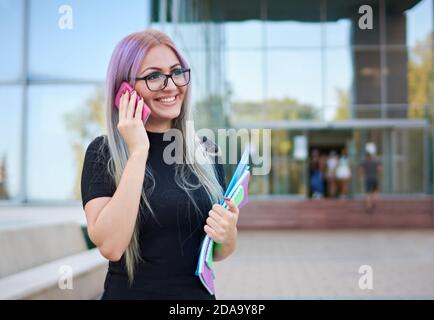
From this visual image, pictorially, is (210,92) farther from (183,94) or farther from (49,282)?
(183,94)

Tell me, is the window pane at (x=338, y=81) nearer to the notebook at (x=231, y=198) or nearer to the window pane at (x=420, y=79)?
the window pane at (x=420, y=79)

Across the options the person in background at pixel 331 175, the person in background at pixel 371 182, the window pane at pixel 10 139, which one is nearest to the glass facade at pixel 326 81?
the person in background at pixel 331 175

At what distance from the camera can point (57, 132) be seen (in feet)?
35.4

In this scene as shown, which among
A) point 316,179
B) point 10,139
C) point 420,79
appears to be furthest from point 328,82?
point 10,139

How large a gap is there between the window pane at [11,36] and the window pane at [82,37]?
0.70 feet

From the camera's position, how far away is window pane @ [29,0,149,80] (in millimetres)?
8820

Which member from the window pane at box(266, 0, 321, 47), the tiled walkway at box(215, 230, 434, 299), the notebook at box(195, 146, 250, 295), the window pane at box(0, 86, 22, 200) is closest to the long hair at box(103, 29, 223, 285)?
the notebook at box(195, 146, 250, 295)

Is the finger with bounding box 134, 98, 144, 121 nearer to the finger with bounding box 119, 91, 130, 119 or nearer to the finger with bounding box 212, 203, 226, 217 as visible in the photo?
the finger with bounding box 119, 91, 130, 119

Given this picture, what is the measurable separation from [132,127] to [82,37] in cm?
847

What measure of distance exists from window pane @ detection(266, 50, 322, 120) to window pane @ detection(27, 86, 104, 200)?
9.77 metres

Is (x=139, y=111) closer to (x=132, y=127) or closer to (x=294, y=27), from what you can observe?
(x=132, y=127)

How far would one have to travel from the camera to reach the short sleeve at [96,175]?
142cm

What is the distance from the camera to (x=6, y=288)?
411 centimetres
